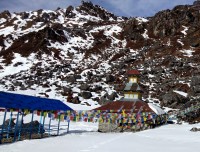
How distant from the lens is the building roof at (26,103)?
2409cm

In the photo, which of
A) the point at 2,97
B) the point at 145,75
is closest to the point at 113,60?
the point at 145,75

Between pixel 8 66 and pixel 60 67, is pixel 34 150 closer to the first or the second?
pixel 60 67

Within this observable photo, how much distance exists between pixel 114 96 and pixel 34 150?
169 feet

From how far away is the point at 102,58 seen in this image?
120m

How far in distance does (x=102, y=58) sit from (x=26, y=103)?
308ft

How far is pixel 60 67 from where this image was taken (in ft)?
357

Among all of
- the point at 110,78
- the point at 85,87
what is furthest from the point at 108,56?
the point at 85,87

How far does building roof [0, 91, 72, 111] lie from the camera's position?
79.0 ft

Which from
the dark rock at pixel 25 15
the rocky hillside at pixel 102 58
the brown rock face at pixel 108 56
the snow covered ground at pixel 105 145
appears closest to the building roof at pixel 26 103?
the snow covered ground at pixel 105 145

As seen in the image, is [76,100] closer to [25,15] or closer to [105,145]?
[105,145]

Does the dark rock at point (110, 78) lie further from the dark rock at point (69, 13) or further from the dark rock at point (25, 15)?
the dark rock at point (25, 15)

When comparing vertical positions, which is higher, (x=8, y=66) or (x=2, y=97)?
(x=8, y=66)

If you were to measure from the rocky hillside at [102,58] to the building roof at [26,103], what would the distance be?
118 feet

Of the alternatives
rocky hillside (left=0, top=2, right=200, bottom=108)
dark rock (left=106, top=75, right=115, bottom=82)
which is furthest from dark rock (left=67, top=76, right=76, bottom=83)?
dark rock (left=106, top=75, right=115, bottom=82)
